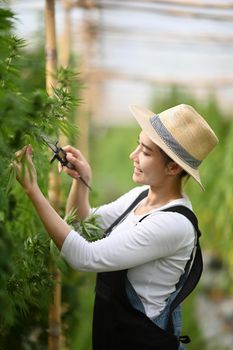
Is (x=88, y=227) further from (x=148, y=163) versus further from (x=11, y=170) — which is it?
(x=11, y=170)

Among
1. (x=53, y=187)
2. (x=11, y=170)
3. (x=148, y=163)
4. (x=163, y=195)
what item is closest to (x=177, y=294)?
(x=163, y=195)

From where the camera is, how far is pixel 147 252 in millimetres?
2357

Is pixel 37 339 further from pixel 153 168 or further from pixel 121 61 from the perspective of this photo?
pixel 121 61

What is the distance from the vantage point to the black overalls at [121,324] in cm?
250

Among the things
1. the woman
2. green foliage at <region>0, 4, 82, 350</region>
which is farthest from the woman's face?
green foliage at <region>0, 4, 82, 350</region>

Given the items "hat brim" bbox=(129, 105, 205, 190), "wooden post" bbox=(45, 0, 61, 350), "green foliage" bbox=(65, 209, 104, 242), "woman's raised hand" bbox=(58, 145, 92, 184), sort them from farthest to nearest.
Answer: "wooden post" bbox=(45, 0, 61, 350) < "woman's raised hand" bbox=(58, 145, 92, 184) < "green foliage" bbox=(65, 209, 104, 242) < "hat brim" bbox=(129, 105, 205, 190)

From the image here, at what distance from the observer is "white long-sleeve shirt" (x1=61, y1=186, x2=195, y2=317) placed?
2311 millimetres

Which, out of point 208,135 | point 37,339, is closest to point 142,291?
point 208,135

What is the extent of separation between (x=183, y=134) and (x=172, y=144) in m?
0.05

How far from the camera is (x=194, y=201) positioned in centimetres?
733

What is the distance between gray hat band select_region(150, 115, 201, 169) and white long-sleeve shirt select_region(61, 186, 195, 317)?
0.45 feet

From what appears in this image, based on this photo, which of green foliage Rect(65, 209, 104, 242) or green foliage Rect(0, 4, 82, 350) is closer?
green foliage Rect(0, 4, 82, 350)

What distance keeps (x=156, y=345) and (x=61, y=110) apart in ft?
2.82

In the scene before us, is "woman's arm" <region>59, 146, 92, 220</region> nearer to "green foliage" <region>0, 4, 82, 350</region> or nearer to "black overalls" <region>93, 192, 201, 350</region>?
"green foliage" <region>0, 4, 82, 350</region>
